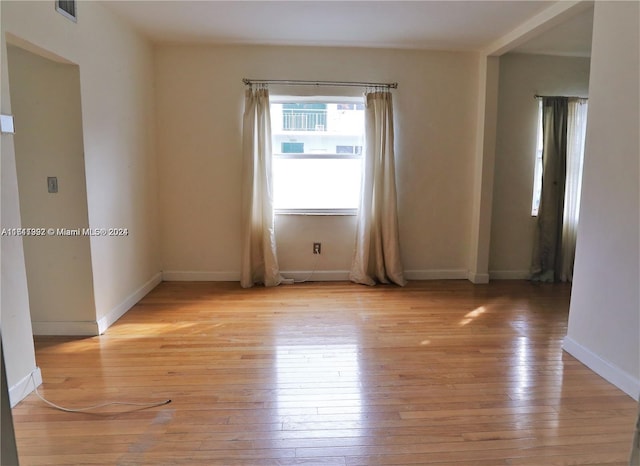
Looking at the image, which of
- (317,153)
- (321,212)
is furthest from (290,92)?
(321,212)

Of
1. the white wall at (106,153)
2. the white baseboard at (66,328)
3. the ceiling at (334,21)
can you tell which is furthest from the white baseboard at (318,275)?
the ceiling at (334,21)

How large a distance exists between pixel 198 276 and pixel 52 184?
1841 millimetres

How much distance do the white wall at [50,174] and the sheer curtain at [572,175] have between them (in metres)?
4.48

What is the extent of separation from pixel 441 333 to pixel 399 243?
1427 mm

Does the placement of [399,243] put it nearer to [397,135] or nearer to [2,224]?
[397,135]

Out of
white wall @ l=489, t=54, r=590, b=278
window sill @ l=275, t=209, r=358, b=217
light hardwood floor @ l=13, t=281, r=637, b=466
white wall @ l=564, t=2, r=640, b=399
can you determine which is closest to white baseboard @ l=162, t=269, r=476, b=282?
white wall @ l=489, t=54, r=590, b=278

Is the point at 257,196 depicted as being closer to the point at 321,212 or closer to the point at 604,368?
the point at 321,212

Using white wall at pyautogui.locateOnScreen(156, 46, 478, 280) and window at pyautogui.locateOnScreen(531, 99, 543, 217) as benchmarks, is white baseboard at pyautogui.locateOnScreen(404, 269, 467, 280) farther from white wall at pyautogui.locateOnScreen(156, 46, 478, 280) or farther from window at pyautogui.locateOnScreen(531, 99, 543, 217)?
window at pyautogui.locateOnScreen(531, 99, 543, 217)

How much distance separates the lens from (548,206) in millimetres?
4203

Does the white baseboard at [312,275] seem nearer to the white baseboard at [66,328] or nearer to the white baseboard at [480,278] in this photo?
the white baseboard at [480,278]

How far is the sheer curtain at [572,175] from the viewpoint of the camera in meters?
4.09

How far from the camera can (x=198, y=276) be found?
13.8 feet

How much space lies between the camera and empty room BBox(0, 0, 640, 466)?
190cm

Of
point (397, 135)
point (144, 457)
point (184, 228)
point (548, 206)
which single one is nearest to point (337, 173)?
point (397, 135)
